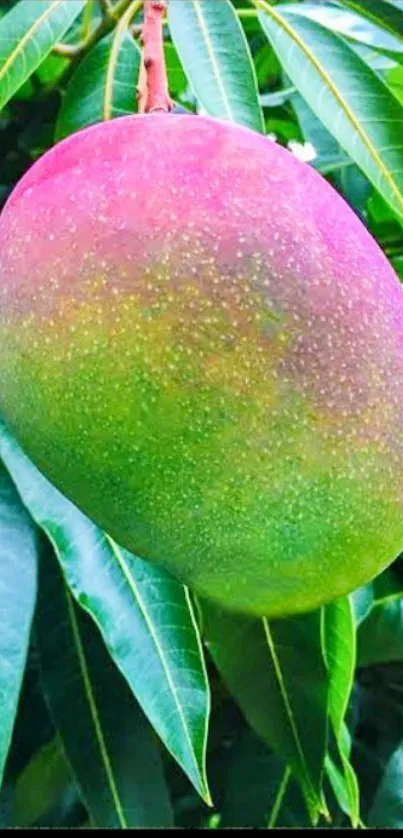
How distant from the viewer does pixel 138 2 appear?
82 centimetres

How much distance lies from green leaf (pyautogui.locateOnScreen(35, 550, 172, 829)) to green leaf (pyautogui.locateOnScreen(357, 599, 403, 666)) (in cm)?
22

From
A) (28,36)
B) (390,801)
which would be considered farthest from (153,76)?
(390,801)

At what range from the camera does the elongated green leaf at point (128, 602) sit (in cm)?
76

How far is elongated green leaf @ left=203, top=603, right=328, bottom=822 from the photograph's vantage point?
876 mm

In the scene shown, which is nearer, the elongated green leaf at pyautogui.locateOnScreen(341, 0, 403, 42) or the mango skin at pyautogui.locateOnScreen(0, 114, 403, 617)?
the mango skin at pyautogui.locateOnScreen(0, 114, 403, 617)

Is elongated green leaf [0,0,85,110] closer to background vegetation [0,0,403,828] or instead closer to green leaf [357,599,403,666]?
background vegetation [0,0,403,828]

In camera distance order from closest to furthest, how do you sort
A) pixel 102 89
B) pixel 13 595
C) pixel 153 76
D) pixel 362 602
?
1. pixel 153 76
2. pixel 13 595
3. pixel 102 89
4. pixel 362 602

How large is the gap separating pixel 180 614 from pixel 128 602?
0.11ft

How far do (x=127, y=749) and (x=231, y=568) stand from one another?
1.73 feet

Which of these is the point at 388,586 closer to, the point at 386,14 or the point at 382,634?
the point at 382,634

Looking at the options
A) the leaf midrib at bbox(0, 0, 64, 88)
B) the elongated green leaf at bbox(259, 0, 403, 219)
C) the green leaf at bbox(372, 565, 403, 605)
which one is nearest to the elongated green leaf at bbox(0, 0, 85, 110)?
the leaf midrib at bbox(0, 0, 64, 88)

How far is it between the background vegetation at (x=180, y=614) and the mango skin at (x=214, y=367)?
20cm

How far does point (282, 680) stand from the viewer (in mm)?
909

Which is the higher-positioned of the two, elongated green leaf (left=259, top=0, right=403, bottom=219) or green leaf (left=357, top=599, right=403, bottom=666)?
elongated green leaf (left=259, top=0, right=403, bottom=219)
